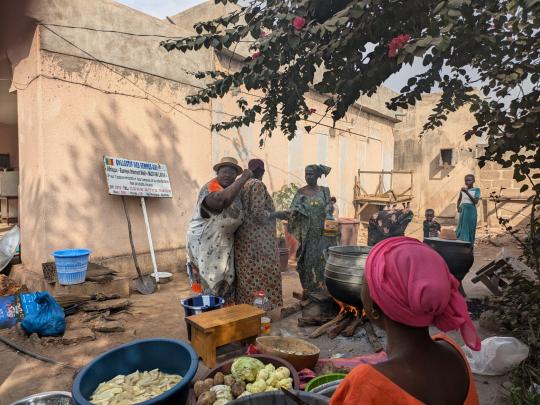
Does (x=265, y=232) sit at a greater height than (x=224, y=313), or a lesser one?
greater

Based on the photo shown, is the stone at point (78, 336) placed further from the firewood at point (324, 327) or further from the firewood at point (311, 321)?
the firewood at point (324, 327)

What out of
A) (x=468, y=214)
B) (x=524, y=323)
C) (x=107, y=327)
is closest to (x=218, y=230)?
(x=107, y=327)

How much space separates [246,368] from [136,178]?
495 centimetres

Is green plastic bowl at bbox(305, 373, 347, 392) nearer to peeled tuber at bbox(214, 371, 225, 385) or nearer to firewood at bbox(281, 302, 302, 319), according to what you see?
peeled tuber at bbox(214, 371, 225, 385)

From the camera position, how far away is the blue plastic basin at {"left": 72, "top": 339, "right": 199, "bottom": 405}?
2.31 m

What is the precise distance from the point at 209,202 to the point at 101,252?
12.0 feet

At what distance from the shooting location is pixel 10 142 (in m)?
10.4

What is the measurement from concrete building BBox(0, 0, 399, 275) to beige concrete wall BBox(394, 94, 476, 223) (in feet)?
40.2

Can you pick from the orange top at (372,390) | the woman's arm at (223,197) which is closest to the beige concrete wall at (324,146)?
the woman's arm at (223,197)

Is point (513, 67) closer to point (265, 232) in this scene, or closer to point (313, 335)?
point (265, 232)

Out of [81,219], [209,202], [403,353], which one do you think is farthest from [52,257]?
[403,353]

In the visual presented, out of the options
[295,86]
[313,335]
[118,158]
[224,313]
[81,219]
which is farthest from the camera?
[118,158]

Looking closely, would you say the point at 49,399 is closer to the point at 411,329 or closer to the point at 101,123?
the point at 411,329

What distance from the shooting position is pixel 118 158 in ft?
21.1
